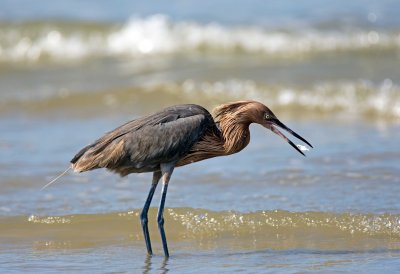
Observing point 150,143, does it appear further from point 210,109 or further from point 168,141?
point 210,109

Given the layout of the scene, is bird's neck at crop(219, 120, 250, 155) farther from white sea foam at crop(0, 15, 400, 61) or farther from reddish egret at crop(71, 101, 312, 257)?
white sea foam at crop(0, 15, 400, 61)

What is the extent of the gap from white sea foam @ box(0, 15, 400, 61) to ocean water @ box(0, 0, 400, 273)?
4 cm

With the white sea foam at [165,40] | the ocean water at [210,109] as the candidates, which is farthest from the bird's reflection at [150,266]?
the white sea foam at [165,40]

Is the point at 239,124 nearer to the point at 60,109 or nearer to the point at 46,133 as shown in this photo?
the point at 46,133

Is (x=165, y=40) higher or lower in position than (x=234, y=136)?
higher

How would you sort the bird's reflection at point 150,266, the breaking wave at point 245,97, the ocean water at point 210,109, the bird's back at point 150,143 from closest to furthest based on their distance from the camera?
the bird's reflection at point 150,266, the bird's back at point 150,143, the ocean water at point 210,109, the breaking wave at point 245,97

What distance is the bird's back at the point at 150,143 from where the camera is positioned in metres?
7.75

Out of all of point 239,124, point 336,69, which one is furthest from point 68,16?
point 239,124

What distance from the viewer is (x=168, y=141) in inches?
305

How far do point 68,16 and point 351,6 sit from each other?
6.47 meters

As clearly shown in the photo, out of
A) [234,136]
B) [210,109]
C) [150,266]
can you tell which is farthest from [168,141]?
[210,109]

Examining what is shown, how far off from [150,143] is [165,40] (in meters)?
11.5

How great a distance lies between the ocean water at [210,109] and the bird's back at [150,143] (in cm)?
80

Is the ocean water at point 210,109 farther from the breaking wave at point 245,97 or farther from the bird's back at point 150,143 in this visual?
the bird's back at point 150,143
